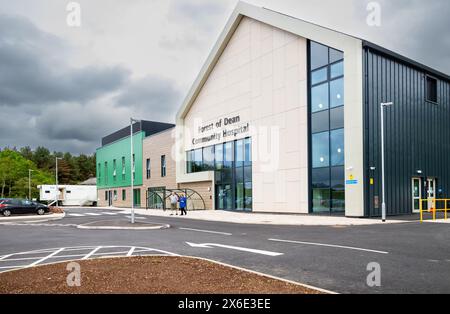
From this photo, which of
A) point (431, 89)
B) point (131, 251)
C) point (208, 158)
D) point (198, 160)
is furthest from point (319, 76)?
point (131, 251)

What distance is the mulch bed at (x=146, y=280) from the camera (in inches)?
221

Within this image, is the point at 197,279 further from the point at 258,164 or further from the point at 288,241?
the point at 258,164

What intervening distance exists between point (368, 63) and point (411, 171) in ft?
25.5

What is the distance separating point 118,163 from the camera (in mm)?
56156

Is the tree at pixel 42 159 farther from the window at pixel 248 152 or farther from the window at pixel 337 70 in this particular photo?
the window at pixel 337 70

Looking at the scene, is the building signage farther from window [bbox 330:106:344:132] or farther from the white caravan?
the white caravan

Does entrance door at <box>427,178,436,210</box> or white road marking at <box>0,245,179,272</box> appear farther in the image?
entrance door at <box>427,178,436,210</box>

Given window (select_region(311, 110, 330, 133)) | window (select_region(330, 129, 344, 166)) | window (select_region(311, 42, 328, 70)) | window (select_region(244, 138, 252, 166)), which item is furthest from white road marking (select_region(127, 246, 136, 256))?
window (select_region(244, 138, 252, 166))

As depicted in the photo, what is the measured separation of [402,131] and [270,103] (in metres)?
9.35

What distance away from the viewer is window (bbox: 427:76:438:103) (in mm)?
26875

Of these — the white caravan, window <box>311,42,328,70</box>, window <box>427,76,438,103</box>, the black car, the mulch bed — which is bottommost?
the white caravan

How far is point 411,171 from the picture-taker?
24.2 m

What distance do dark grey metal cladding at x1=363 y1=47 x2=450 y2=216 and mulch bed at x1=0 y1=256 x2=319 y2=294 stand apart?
16.5 metres
